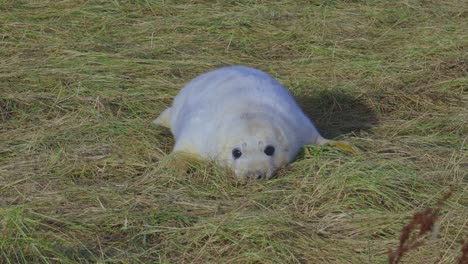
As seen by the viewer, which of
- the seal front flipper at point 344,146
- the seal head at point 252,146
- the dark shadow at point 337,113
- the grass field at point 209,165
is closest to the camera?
the grass field at point 209,165

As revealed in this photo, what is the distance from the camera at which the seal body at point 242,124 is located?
522 cm

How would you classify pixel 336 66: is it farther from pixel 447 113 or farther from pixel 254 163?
pixel 254 163

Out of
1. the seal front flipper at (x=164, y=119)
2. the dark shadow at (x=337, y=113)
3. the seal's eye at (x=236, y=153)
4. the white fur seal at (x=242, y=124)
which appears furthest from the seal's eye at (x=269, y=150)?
the seal front flipper at (x=164, y=119)

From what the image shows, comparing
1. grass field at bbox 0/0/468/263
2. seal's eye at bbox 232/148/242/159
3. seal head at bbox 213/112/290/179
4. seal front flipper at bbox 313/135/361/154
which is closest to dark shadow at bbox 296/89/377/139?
grass field at bbox 0/0/468/263

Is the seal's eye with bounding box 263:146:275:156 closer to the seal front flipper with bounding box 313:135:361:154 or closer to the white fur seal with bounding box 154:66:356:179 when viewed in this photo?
the white fur seal with bounding box 154:66:356:179

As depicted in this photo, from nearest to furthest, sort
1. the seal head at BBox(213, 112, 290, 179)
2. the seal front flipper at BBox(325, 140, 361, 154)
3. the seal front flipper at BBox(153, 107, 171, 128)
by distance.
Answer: the seal head at BBox(213, 112, 290, 179), the seal front flipper at BBox(325, 140, 361, 154), the seal front flipper at BBox(153, 107, 171, 128)

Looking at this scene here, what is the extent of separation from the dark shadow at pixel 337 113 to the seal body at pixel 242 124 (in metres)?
0.57

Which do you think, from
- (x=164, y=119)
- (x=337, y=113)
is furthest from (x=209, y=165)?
(x=337, y=113)

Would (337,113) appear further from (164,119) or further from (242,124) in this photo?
(242,124)

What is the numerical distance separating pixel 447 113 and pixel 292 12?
8.44 ft

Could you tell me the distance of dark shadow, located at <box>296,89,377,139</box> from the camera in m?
6.40

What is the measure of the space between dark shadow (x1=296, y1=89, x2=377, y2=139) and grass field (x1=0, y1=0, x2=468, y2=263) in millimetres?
14

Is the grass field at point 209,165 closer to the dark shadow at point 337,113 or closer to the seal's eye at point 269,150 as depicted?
the dark shadow at point 337,113

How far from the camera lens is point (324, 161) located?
5391 millimetres
